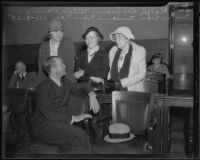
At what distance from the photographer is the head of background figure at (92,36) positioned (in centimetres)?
290

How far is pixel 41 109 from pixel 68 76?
0.46m

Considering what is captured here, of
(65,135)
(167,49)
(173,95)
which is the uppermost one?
(167,49)

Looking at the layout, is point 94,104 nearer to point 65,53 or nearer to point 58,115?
point 58,115

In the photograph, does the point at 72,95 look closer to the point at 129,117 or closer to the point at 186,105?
the point at 129,117

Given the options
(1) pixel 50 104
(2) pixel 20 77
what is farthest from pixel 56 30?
(1) pixel 50 104

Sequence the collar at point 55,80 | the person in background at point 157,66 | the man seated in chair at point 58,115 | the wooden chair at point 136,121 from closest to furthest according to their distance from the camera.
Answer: the wooden chair at point 136,121
the man seated in chair at point 58,115
the collar at point 55,80
the person in background at point 157,66

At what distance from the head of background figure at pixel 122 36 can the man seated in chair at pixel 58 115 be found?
616 mm

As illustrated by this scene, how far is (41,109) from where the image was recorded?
272cm

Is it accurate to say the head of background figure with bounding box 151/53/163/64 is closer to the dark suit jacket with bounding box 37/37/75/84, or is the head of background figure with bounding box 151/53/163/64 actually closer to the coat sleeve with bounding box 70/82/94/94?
the coat sleeve with bounding box 70/82/94/94

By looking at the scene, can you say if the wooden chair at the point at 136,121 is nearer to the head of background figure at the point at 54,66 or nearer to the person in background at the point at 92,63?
the person in background at the point at 92,63

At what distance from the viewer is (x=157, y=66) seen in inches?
113

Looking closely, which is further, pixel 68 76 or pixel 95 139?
pixel 68 76

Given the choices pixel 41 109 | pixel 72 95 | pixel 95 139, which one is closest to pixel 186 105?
pixel 95 139

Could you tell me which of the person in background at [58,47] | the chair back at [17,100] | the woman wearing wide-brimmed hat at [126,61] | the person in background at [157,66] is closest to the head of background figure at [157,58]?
the person in background at [157,66]
